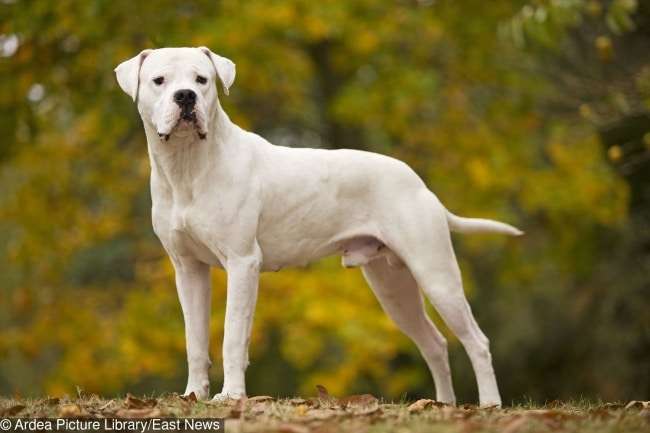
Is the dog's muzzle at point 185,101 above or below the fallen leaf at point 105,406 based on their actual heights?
above

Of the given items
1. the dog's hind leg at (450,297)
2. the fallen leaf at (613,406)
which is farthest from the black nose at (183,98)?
the fallen leaf at (613,406)

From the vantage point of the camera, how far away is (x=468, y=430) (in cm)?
432

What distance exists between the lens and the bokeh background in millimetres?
11539

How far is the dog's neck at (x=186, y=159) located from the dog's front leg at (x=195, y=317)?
493 millimetres

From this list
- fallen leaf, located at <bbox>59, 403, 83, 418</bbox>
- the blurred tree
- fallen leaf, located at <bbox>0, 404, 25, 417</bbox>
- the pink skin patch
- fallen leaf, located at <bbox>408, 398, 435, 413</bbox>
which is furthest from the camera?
the blurred tree

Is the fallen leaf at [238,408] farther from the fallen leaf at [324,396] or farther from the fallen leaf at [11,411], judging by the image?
the fallen leaf at [11,411]

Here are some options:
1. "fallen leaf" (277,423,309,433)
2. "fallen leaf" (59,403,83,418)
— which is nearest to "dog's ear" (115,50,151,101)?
"fallen leaf" (59,403,83,418)

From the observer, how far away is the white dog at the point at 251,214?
19.0 feet

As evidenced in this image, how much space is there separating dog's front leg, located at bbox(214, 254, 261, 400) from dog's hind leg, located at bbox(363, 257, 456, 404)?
1.40 metres

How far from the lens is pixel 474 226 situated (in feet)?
23.2

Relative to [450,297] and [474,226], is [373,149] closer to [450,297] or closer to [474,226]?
[474,226]

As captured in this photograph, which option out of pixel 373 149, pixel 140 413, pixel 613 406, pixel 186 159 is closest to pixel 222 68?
pixel 186 159

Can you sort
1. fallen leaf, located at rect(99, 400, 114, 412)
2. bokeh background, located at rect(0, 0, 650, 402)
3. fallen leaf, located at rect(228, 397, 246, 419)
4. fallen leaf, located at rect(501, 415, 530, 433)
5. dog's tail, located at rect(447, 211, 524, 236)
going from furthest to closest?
1. bokeh background, located at rect(0, 0, 650, 402)
2. dog's tail, located at rect(447, 211, 524, 236)
3. fallen leaf, located at rect(99, 400, 114, 412)
4. fallen leaf, located at rect(228, 397, 246, 419)
5. fallen leaf, located at rect(501, 415, 530, 433)

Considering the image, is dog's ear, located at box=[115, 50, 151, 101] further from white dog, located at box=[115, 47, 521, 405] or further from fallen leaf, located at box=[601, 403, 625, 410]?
fallen leaf, located at box=[601, 403, 625, 410]
